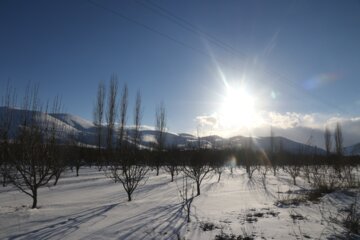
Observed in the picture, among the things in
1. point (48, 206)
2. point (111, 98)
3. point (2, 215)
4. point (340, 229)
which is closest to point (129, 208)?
point (48, 206)

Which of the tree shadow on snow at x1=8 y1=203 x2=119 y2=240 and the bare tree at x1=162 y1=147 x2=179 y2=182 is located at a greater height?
the bare tree at x1=162 y1=147 x2=179 y2=182

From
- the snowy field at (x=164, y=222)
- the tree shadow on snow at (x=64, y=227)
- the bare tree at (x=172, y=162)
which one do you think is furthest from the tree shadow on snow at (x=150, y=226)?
the bare tree at (x=172, y=162)

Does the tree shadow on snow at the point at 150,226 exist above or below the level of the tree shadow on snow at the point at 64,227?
above

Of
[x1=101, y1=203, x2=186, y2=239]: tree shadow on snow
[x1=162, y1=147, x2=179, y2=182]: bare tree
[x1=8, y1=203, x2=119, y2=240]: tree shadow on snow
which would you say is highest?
[x1=162, y1=147, x2=179, y2=182]: bare tree

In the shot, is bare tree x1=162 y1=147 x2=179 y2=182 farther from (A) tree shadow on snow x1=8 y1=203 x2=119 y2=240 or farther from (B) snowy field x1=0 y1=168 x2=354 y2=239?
(A) tree shadow on snow x1=8 y1=203 x2=119 y2=240

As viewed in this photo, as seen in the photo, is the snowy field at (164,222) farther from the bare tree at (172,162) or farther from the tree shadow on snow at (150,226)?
the bare tree at (172,162)

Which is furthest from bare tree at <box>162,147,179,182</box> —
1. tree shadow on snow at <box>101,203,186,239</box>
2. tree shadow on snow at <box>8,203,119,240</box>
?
tree shadow on snow at <box>8,203,119,240</box>

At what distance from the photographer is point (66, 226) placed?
5523mm

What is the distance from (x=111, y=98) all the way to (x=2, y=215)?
25.0 m

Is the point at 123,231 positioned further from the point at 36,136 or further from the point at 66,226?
the point at 36,136

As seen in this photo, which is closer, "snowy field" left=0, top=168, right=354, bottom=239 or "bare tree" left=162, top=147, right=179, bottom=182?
"snowy field" left=0, top=168, right=354, bottom=239

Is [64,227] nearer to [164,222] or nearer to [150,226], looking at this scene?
[150,226]

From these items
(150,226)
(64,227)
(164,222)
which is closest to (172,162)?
(164,222)

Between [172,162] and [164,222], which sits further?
[172,162]
